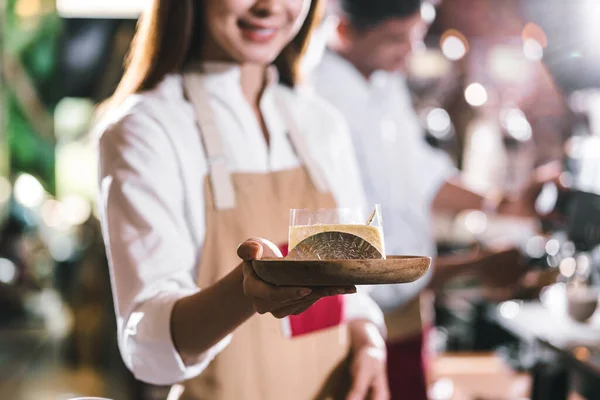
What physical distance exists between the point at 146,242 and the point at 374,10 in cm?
179

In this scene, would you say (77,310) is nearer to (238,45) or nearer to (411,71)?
(411,71)

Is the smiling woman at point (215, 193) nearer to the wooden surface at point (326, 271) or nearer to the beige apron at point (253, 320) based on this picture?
the beige apron at point (253, 320)

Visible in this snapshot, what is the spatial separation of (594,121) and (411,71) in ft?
2.99

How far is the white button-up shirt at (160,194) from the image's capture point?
1.33 metres

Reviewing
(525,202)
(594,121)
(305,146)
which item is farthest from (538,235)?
(305,146)

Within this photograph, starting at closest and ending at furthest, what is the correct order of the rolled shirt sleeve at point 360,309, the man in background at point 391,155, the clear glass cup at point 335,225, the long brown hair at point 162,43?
the clear glass cup at point 335,225, the long brown hair at point 162,43, the rolled shirt sleeve at point 360,309, the man in background at point 391,155

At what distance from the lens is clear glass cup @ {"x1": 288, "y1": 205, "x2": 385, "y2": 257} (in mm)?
1140

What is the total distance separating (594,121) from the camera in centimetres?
364

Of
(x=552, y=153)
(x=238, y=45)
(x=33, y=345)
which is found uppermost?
(x=238, y=45)

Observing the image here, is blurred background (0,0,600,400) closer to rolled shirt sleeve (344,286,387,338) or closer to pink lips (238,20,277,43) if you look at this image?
rolled shirt sleeve (344,286,387,338)

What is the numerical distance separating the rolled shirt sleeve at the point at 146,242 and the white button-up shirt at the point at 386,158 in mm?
1395

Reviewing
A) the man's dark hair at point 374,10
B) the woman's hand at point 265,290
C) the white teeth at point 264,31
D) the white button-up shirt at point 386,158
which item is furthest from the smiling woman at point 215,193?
the man's dark hair at point 374,10

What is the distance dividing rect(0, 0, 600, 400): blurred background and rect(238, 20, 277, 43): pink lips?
1.41 meters

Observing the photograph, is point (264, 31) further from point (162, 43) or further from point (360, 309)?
point (360, 309)
